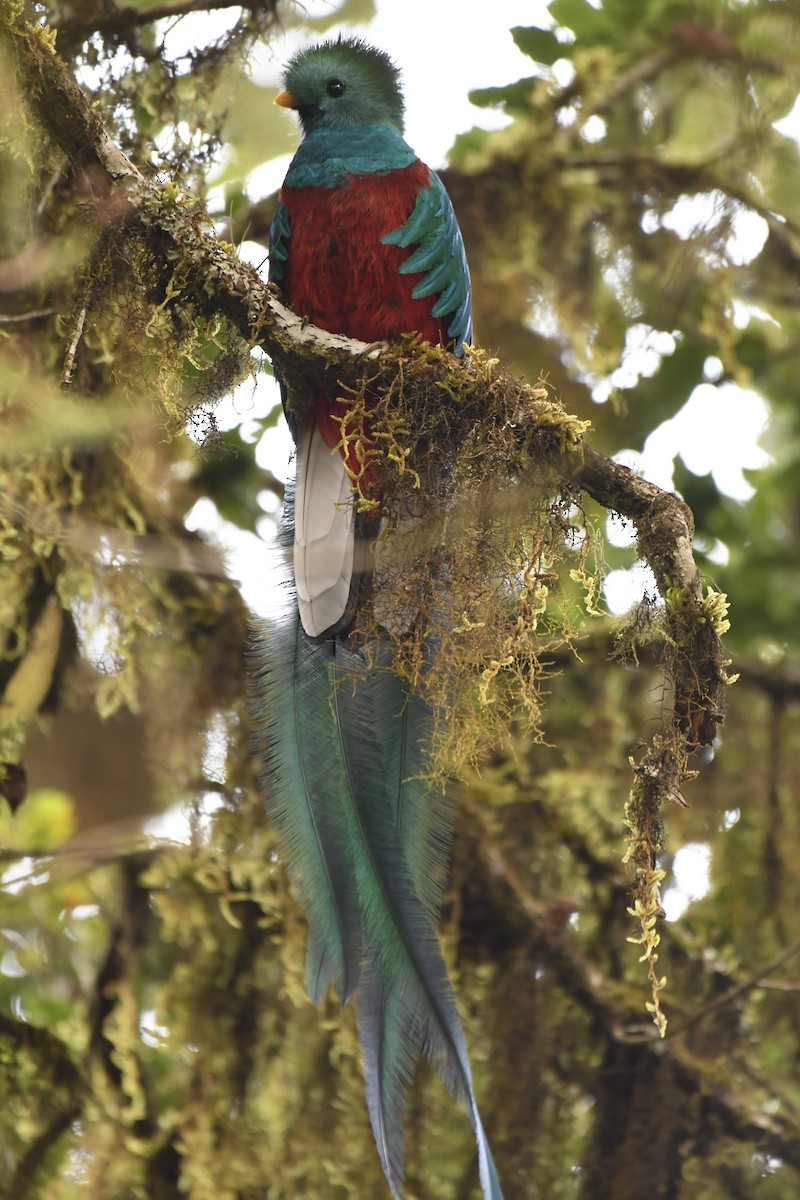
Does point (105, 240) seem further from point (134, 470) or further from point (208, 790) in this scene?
point (208, 790)

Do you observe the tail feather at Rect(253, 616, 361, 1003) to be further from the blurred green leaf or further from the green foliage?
the blurred green leaf

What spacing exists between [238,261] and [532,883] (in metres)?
1.73

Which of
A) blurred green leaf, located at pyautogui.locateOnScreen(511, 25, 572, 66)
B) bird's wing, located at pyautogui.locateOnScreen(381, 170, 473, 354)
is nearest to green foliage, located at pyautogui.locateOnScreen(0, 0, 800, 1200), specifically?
blurred green leaf, located at pyautogui.locateOnScreen(511, 25, 572, 66)

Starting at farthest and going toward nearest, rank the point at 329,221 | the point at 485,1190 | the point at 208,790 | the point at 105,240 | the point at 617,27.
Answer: the point at 617,27
the point at 208,790
the point at 329,221
the point at 105,240
the point at 485,1190

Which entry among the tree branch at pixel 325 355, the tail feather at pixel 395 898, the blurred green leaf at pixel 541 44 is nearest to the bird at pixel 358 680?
the tail feather at pixel 395 898

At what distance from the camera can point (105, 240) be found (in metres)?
1.95

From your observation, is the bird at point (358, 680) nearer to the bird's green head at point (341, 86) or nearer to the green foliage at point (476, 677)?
the bird's green head at point (341, 86)

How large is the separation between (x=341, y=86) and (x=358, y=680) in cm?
137

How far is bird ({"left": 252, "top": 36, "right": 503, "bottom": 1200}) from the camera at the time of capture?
1.95 m

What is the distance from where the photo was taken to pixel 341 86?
2.70m

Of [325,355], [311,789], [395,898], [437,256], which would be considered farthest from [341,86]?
[395,898]

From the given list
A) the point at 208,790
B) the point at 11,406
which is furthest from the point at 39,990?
the point at 11,406

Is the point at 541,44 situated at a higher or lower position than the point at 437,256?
higher

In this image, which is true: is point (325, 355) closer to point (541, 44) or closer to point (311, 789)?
point (311, 789)
